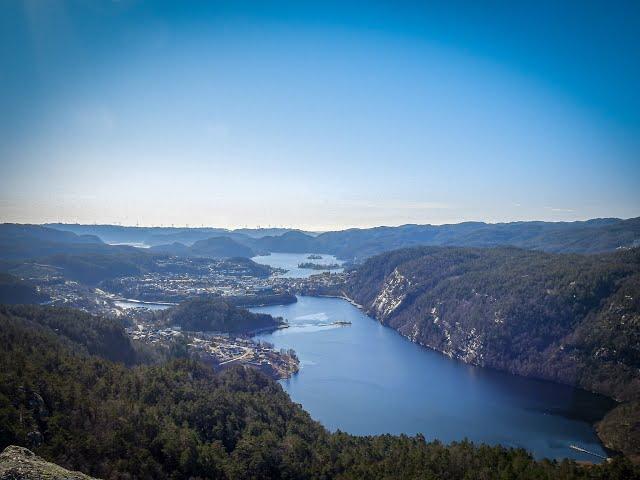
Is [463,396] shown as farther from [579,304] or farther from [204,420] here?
[204,420]

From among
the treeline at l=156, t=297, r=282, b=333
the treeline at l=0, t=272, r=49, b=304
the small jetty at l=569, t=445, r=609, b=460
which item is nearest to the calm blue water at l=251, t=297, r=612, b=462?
the small jetty at l=569, t=445, r=609, b=460

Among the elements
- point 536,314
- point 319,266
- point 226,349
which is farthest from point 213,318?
point 319,266

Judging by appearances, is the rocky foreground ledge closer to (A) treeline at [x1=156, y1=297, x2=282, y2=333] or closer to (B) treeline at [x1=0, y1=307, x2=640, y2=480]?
(B) treeline at [x1=0, y1=307, x2=640, y2=480]

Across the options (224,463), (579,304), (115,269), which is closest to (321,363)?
(579,304)

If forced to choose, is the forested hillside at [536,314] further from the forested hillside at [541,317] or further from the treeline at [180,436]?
the treeline at [180,436]

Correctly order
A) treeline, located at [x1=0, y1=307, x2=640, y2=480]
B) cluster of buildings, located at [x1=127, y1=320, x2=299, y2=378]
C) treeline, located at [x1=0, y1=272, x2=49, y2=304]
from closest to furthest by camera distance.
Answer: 1. treeline, located at [x1=0, y1=307, x2=640, y2=480]
2. cluster of buildings, located at [x1=127, y1=320, x2=299, y2=378]
3. treeline, located at [x1=0, y1=272, x2=49, y2=304]
